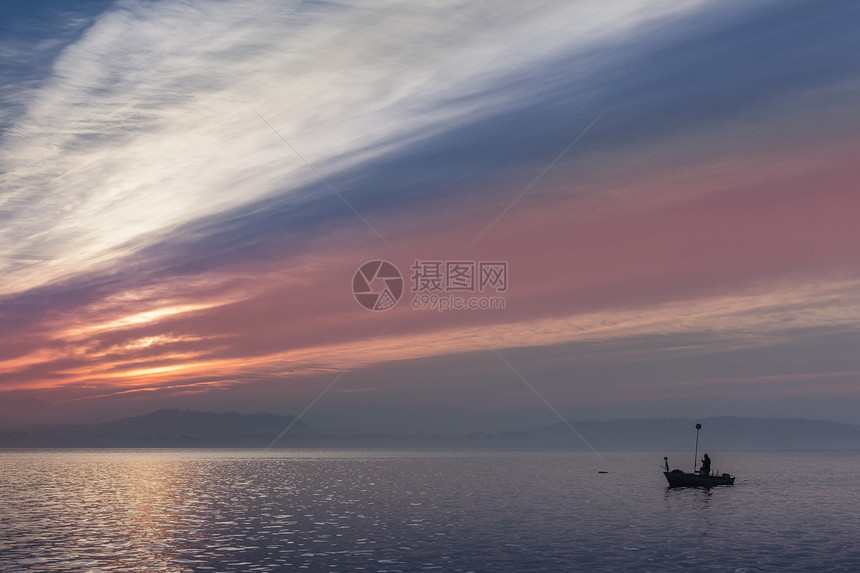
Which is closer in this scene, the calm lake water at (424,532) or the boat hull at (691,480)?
the calm lake water at (424,532)

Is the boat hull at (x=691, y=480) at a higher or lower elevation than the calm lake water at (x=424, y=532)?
higher

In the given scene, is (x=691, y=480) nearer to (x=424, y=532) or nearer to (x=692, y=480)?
(x=692, y=480)

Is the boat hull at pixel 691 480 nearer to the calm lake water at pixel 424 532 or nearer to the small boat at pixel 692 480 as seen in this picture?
the small boat at pixel 692 480

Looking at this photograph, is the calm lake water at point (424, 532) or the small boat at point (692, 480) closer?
the calm lake water at point (424, 532)

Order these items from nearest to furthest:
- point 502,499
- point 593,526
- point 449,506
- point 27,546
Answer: point 27,546 < point 593,526 < point 449,506 < point 502,499

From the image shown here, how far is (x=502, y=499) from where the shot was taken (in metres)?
105

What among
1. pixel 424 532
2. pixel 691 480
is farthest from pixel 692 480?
pixel 424 532

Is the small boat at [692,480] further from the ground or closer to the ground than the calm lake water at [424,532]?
further from the ground

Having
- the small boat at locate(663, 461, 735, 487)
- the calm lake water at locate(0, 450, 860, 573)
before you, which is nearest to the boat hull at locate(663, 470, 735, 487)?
the small boat at locate(663, 461, 735, 487)

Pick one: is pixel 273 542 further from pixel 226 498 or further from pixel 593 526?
pixel 226 498

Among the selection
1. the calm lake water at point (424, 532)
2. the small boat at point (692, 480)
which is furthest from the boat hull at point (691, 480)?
the calm lake water at point (424, 532)

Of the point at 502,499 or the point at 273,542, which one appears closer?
the point at 273,542

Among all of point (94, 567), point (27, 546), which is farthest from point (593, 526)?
point (27, 546)

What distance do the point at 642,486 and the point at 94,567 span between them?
4537 inches
